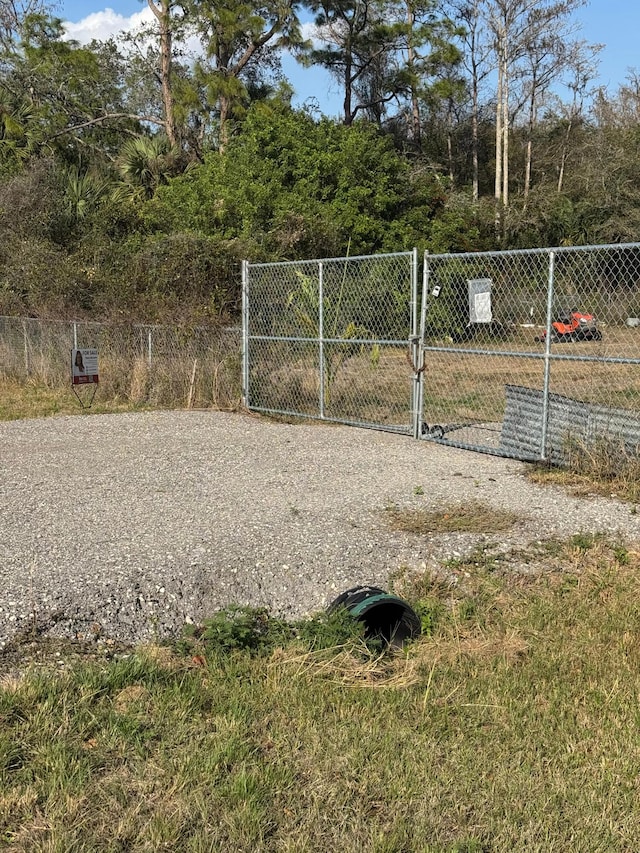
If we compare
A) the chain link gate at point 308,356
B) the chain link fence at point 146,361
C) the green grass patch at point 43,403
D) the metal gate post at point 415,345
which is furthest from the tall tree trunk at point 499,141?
the metal gate post at point 415,345

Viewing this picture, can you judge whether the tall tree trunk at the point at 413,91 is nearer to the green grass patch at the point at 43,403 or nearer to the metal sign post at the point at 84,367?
the green grass patch at the point at 43,403

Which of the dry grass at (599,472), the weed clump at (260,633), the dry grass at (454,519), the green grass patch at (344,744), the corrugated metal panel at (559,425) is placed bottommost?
the green grass patch at (344,744)

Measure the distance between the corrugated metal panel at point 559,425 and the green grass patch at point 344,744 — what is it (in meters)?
3.17

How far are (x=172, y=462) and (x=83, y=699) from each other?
4979 millimetres

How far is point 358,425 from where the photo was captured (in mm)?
10359

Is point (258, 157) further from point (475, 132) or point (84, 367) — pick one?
point (475, 132)

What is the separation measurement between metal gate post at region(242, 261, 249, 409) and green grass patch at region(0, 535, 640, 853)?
24.7 ft

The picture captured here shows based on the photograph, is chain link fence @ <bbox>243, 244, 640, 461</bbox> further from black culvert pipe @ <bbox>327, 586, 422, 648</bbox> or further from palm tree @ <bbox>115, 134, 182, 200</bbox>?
palm tree @ <bbox>115, 134, 182, 200</bbox>

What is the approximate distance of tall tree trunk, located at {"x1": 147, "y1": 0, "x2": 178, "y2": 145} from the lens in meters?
25.9

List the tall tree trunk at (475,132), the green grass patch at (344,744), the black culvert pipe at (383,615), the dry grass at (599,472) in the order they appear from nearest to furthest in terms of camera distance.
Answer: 1. the green grass patch at (344,744)
2. the black culvert pipe at (383,615)
3. the dry grass at (599,472)
4. the tall tree trunk at (475,132)

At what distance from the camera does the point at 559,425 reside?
783cm

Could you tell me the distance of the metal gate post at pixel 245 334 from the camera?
37.7 feet

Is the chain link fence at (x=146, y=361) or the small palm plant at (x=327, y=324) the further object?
the chain link fence at (x=146, y=361)

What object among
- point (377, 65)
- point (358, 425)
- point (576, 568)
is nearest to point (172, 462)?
point (358, 425)
